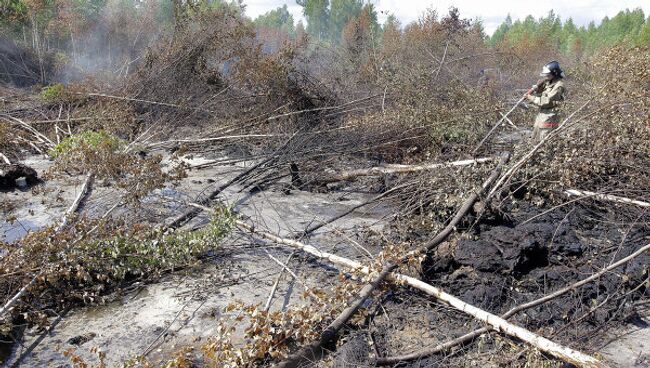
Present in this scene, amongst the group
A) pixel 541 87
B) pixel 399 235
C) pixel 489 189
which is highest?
pixel 541 87

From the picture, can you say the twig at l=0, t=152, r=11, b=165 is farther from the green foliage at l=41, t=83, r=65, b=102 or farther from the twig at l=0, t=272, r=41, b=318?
the twig at l=0, t=272, r=41, b=318

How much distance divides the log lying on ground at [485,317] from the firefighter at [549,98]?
11.6 feet

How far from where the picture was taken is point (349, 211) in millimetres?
5617

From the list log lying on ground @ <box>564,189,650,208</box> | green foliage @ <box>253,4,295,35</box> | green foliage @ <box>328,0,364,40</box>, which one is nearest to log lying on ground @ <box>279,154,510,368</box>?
log lying on ground @ <box>564,189,650,208</box>

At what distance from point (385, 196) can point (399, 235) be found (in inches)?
46.2

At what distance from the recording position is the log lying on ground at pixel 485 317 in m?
2.78

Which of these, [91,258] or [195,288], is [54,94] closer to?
[91,258]

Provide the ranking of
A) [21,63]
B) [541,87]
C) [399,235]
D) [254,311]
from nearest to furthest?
[254,311] < [399,235] < [541,87] < [21,63]

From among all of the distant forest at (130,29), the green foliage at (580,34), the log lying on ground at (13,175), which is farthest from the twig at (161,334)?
the green foliage at (580,34)

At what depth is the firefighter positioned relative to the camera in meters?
6.34

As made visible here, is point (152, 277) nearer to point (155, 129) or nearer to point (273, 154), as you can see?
point (273, 154)

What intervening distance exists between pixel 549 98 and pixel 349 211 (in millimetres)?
3095

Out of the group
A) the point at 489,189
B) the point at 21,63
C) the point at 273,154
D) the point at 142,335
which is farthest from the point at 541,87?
the point at 21,63

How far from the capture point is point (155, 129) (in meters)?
8.70
